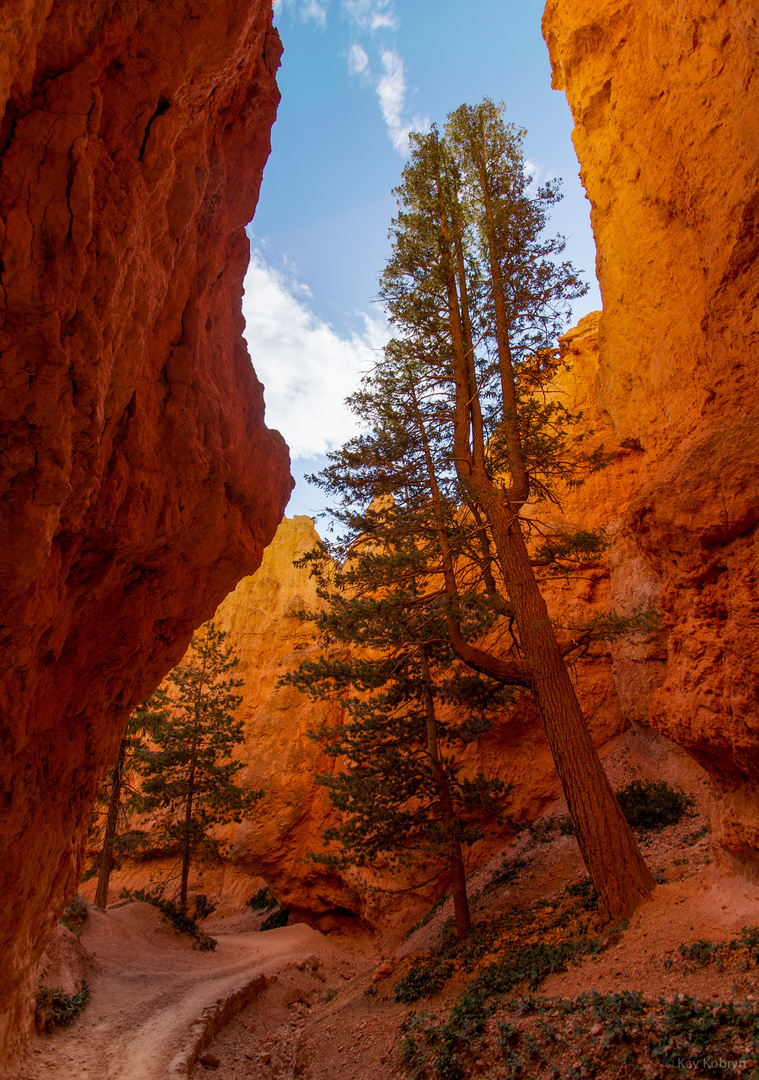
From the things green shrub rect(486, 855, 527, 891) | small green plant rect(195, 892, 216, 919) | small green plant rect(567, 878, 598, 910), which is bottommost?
small green plant rect(195, 892, 216, 919)

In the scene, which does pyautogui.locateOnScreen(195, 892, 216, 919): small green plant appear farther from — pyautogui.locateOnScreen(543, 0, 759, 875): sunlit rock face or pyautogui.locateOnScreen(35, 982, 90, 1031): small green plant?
pyautogui.locateOnScreen(543, 0, 759, 875): sunlit rock face

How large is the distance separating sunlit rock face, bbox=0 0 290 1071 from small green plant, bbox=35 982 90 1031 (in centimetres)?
140

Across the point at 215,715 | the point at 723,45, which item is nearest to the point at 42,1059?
the point at 215,715

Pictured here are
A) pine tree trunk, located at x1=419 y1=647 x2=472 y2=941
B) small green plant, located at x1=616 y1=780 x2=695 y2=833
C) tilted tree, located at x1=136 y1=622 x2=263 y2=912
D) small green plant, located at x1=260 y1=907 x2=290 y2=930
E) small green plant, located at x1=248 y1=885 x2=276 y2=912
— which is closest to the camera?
pine tree trunk, located at x1=419 y1=647 x2=472 y2=941

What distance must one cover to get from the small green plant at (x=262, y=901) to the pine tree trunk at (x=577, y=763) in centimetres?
1870

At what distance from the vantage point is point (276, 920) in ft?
61.9

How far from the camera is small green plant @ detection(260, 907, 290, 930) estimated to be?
18.6 m

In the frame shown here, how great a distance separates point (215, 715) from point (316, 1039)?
1049cm

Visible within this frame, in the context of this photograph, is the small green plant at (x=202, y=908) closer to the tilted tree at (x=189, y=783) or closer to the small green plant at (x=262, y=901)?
the small green plant at (x=262, y=901)

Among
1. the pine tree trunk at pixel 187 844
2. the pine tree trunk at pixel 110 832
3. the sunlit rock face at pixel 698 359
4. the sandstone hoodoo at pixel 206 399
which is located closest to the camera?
the sandstone hoodoo at pixel 206 399

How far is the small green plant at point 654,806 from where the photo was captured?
1008 centimetres

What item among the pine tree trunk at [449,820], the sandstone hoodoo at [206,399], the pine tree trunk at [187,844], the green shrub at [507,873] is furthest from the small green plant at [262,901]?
the pine tree trunk at [449,820]

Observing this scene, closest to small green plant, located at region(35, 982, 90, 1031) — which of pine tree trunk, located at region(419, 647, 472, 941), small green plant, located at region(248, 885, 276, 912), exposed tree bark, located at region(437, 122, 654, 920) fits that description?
pine tree trunk, located at region(419, 647, 472, 941)

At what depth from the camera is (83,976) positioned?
8.83 meters
